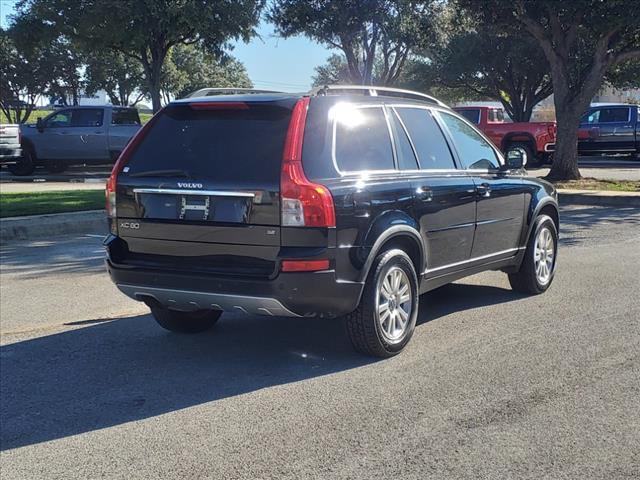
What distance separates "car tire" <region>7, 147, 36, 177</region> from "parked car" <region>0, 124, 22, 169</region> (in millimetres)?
1514

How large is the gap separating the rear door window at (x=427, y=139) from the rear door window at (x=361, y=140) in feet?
1.17

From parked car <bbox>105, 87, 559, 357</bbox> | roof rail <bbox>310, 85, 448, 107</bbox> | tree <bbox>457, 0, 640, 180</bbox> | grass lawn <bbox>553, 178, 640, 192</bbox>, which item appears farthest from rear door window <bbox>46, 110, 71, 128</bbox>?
roof rail <bbox>310, 85, 448, 107</bbox>

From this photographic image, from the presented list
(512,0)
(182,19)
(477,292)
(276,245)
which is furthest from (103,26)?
(276,245)

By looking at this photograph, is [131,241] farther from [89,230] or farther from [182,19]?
[182,19]

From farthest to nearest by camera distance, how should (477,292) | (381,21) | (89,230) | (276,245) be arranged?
(381,21)
(89,230)
(477,292)
(276,245)

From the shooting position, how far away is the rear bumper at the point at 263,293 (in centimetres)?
491

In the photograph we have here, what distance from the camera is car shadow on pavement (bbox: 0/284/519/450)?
15.2 ft

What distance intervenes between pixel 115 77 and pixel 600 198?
45.0 meters

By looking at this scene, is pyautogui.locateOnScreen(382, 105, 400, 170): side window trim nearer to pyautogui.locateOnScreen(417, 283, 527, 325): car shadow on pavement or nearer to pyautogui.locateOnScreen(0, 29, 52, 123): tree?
pyautogui.locateOnScreen(417, 283, 527, 325): car shadow on pavement

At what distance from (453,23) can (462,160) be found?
14656 mm

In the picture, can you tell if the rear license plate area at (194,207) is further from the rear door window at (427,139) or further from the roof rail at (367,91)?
the rear door window at (427,139)

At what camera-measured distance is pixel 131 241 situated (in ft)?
17.9

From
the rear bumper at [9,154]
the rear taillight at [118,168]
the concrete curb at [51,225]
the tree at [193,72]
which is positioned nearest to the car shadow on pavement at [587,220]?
the rear taillight at [118,168]

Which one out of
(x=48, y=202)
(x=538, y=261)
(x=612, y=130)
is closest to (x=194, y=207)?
(x=538, y=261)
